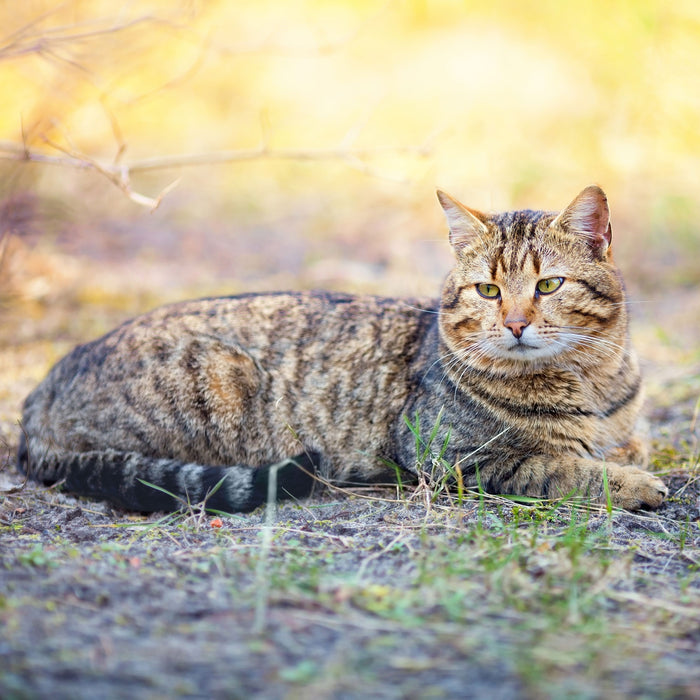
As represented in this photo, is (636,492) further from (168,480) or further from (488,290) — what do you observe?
(168,480)

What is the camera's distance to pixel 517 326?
307 cm

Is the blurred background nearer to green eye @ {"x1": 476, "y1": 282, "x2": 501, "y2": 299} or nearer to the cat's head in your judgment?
the cat's head

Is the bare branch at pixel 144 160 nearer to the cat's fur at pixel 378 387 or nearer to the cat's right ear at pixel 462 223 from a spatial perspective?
the cat's right ear at pixel 462 223

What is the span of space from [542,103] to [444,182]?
270cm

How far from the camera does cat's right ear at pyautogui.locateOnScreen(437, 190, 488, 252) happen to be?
3463mm

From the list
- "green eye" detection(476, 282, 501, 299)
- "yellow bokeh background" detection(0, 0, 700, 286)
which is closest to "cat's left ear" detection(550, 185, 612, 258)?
"green eye" detection(476, 282, 501, 299)

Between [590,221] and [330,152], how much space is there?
157cm

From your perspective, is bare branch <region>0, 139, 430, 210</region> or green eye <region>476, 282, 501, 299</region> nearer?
green eye <region>476, 282, 501, 299</region>

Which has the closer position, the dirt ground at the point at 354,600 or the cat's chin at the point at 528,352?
the dirt ground at the point at 354,600

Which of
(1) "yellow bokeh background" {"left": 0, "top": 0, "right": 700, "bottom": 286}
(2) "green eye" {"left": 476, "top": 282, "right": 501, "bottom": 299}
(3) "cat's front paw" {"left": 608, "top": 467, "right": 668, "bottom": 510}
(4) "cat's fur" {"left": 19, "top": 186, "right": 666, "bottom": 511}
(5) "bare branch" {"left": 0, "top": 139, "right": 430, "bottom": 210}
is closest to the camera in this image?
(3) "cat's front paw" {"left": 608, "top": 467, "right": 668, "bottom": 510}

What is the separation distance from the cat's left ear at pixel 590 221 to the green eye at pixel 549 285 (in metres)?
0.26

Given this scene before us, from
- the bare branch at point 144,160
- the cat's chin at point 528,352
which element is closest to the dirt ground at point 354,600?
the cat's chin at point 528,352

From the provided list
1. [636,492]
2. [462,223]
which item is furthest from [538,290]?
[636,492]

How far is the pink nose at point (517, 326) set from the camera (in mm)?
3072
